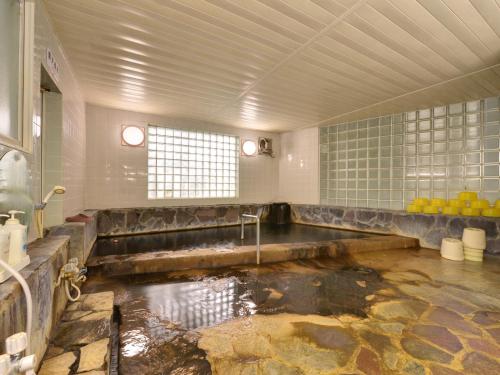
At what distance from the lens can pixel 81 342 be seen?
5.52 ft

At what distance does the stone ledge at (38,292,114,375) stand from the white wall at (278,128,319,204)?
6.38m

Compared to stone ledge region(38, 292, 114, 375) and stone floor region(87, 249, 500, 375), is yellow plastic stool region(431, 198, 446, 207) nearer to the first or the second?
stone floor region(87, 249, 500, 375)

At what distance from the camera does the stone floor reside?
5.57ft

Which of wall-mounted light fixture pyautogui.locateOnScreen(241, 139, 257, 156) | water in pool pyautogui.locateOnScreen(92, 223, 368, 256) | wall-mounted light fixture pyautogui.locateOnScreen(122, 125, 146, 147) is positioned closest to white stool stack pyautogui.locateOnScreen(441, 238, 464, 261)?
water in pool pyautogui.locateOnScreen(92, 223, 368, 256)

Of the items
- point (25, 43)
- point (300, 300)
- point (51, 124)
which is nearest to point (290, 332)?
point (300, 300)

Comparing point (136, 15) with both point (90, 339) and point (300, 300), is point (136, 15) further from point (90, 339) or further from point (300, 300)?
point (300, 300)

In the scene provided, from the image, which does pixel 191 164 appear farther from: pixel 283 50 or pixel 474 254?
pixel 474 254

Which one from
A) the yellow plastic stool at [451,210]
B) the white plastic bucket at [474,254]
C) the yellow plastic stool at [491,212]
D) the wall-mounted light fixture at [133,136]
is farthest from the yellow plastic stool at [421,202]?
the wall-mounted light fixture at [133,136]

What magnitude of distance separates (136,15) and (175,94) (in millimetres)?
Answer: 2304

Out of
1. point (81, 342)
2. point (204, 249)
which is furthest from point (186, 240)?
point (81, 342)

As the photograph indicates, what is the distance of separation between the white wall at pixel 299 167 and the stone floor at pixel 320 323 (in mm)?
4295

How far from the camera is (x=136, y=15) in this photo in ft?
8.58

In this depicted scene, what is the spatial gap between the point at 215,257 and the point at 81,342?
7.07 feet

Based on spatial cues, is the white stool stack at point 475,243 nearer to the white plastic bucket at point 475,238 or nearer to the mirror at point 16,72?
the white plastic bucket at point 475,238
